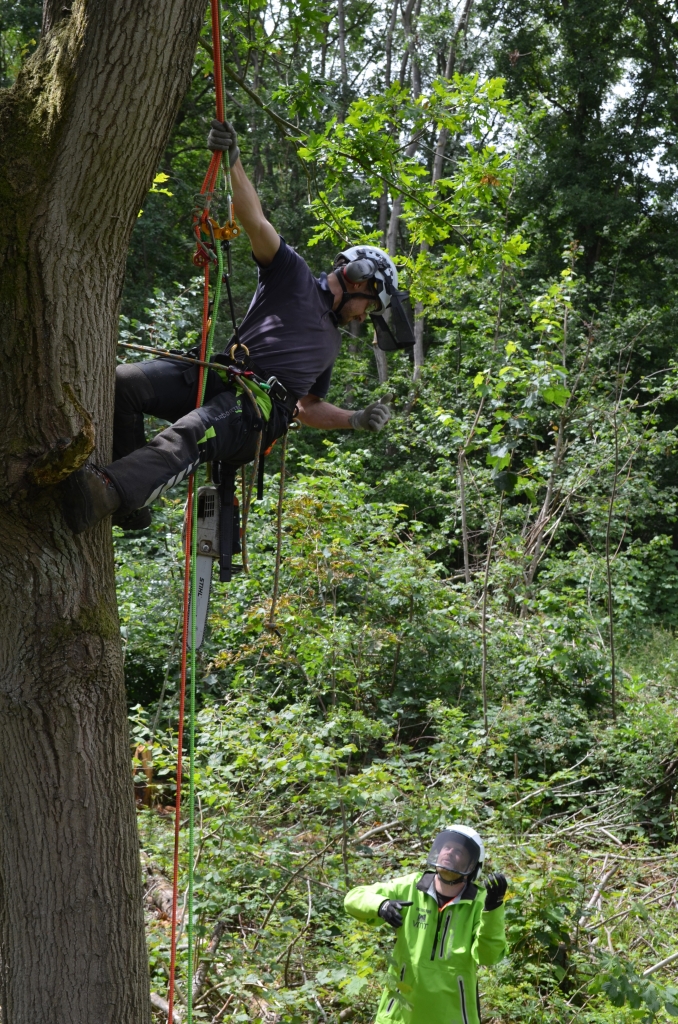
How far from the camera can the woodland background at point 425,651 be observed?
15.3ft

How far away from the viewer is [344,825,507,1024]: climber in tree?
3.79 meters

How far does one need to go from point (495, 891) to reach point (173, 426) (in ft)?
7.61

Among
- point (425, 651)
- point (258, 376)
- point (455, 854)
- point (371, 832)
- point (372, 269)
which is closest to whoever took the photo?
point (258, 376)

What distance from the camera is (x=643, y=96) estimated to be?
17375 millimetres

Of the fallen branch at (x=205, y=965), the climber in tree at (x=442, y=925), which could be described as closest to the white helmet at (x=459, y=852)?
the climber in tree at (x=442, y=925)

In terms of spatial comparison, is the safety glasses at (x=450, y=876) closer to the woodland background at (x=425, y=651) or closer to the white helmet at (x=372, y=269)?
the woodland background at (x=425, y=651)

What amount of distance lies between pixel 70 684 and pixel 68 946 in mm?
613

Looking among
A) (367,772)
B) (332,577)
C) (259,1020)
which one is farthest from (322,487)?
(259,1020)

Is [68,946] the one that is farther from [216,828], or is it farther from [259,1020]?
[216,828]

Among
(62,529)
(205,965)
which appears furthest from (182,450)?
(205,965)

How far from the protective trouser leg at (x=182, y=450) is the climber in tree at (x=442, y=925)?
2050mm

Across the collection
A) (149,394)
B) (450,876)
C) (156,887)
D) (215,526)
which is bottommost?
(156,887)

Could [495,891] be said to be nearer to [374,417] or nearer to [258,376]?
[374,417]

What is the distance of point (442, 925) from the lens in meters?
3.91
